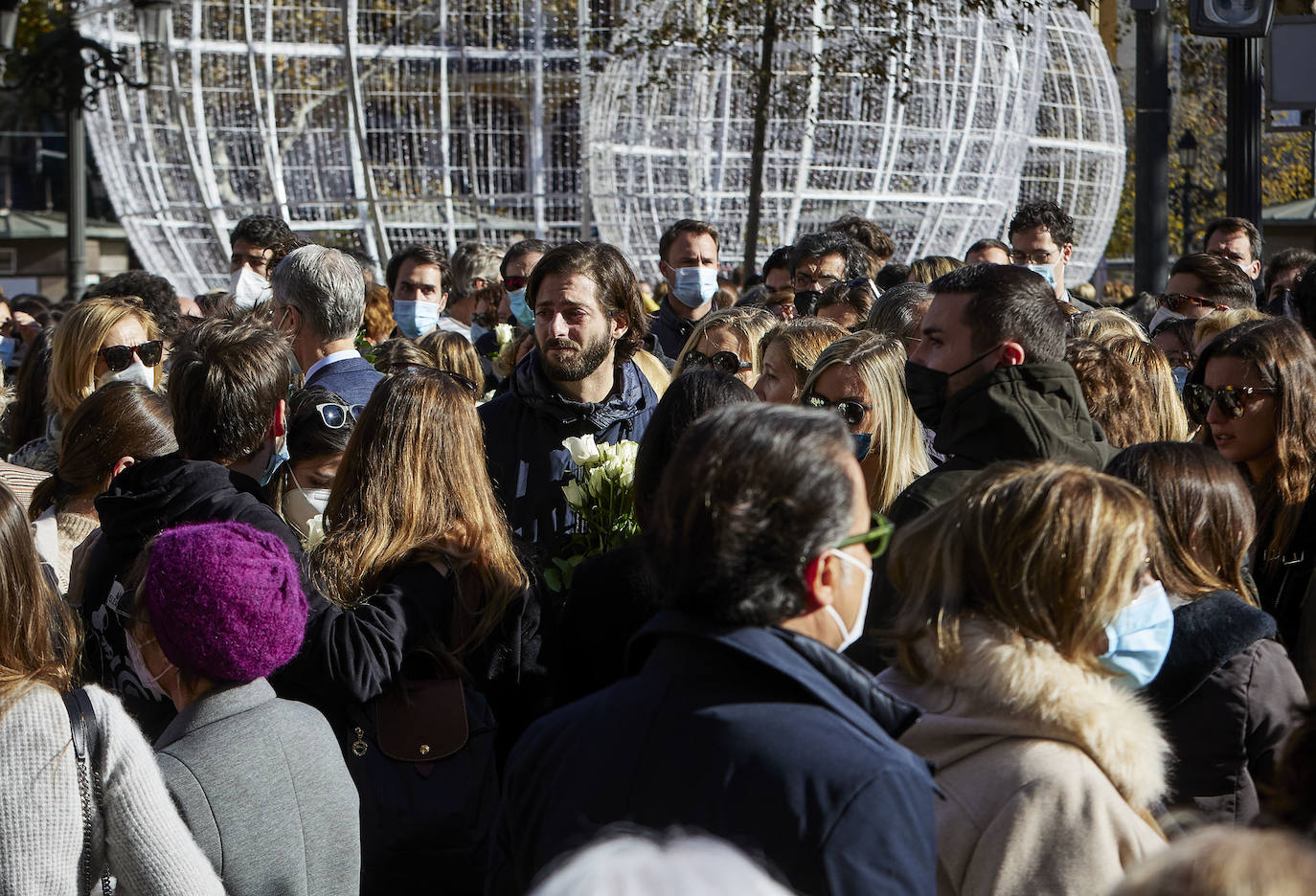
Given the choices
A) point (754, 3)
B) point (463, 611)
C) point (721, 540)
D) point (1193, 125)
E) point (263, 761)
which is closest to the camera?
point (721, 540)

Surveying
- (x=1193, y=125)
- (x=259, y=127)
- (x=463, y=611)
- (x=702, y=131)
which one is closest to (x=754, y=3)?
(x=702, y=131)

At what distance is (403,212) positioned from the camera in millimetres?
13664

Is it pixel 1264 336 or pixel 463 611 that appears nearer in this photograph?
pixel 463 611

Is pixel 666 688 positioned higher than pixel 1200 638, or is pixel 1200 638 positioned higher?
pixel 666 688

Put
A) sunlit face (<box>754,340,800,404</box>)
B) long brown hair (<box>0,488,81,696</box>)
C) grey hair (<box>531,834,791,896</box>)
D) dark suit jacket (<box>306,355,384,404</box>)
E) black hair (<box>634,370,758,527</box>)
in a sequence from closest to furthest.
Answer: grey hair (<box>531,834,791,896</box>) < long brown hair (<box>0,488,81,696</box>) < black hair (<box>634,370,758,527</box>) < dark suit jacket (<box>306,355,384,404</box>) < sunlit face (<box>754,340,800,404</box>)

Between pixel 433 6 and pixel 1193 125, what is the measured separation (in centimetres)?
2147

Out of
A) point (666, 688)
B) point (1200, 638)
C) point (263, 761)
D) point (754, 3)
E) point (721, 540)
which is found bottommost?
point (263, 761)

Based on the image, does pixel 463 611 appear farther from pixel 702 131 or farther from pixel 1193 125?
pixel 1193 125

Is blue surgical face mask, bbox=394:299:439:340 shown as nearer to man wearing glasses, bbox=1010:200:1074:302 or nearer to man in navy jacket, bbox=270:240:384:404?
man in navy jacket, bbox=270:240:384:404

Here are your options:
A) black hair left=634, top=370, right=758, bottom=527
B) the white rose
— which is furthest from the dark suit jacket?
black hair left=634, top=370, right=758, bottom=527

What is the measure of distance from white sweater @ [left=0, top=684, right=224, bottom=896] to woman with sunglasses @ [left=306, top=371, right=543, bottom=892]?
2.19 feet

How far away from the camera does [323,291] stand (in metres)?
4.98

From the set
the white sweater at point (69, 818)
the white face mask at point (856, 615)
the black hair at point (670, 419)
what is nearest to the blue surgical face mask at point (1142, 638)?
the white face mask at point (856, 615)

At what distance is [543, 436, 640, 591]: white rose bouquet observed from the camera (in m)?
3.82
